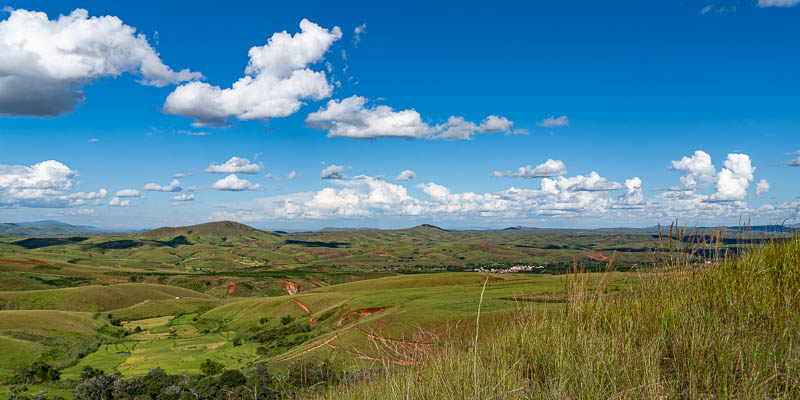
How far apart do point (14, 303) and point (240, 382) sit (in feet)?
273

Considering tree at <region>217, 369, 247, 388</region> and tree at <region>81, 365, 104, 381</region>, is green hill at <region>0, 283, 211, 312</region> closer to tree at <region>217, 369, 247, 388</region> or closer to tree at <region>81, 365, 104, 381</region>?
tree at <region>81, 365, 104, 381</region>

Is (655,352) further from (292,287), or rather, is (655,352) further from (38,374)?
(292,287)

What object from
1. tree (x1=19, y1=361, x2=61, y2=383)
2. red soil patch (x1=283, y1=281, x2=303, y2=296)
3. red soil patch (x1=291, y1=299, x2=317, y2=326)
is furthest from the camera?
red soil patch (x1=283, y1=281, x2=303, y2=296)

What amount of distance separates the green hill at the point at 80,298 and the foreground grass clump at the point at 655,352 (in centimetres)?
9843

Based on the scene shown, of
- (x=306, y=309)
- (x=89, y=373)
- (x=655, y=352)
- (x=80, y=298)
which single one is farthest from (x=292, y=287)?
(x=655, y=352)

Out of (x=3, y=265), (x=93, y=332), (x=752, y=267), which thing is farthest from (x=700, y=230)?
(x=3, y=265)

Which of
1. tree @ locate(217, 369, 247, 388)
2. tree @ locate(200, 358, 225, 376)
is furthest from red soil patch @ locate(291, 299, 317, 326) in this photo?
tree @ locate(217, 369, 247, 388)

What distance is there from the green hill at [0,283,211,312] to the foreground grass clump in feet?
323

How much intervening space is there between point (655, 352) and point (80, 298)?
341 feet

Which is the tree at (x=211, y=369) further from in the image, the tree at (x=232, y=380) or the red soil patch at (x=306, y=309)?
the red soil patch at (x=306, y=309)

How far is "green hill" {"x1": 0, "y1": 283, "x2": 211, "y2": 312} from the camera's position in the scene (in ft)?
270

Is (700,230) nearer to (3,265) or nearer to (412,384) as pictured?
(412,384)

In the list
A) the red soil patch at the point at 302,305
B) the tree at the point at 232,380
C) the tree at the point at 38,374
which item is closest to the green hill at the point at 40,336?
the tree at the point at 38,374

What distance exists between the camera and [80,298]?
85.9 metres
